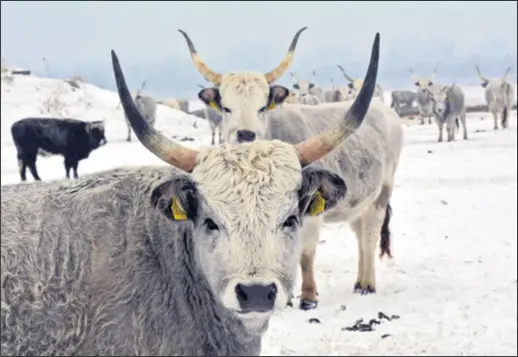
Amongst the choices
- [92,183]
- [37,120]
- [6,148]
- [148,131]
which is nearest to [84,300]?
[92,183]

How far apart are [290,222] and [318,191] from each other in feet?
1.36

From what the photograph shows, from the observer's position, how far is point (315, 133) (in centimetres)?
801

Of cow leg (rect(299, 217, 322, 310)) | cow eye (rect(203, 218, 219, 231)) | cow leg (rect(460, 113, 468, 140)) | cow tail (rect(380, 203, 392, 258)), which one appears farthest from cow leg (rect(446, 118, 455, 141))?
A: cow eye (rect(203, 218, 219, 231))

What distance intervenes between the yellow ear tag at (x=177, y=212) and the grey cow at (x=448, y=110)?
71.8 feet

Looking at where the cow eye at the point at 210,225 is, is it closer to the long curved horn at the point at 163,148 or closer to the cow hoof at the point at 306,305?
the long curved horn at the point at 163,148

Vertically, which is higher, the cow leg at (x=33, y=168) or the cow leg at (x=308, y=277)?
the cow leg at (x=308, y=277)

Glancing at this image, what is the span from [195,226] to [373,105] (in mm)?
5892

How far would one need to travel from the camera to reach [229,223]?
368cm

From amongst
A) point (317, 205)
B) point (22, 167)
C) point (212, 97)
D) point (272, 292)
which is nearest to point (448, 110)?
point (22, 167)

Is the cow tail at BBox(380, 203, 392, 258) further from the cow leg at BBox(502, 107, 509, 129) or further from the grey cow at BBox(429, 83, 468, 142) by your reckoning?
the cow leg at BBox(502, 107, 509, 129)

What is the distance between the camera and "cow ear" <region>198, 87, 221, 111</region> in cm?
862

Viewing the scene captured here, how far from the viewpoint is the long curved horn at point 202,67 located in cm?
896

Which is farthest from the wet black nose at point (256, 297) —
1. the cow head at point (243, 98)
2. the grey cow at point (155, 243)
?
the cow head at point (243, 98)

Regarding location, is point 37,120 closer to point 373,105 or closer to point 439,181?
point 439,181
